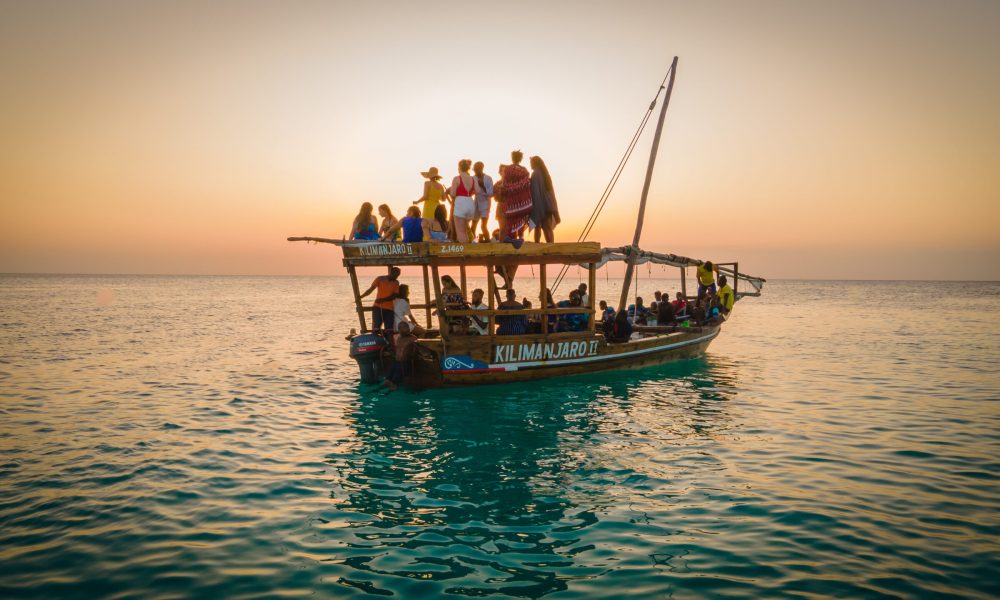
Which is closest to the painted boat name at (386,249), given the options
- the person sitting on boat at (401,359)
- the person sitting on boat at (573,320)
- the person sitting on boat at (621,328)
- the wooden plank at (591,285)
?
the person sitting on boat at (401,359)

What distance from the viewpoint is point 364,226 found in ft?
45.2

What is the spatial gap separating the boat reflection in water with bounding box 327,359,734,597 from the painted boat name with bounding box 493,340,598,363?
3.01ft

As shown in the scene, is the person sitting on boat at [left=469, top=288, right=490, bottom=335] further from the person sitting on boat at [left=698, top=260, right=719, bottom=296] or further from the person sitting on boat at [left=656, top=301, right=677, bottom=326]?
the person sitting on boat at [left=698, top=260, right=719, bottom=296]

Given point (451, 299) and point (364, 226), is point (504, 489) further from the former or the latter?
point (364, 226)

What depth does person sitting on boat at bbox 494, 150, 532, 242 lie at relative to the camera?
45.5 ft

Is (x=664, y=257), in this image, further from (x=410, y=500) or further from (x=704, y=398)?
(x=410, y=500)

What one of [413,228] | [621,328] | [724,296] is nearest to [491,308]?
[413,228]

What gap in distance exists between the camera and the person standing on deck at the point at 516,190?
13.9 metres

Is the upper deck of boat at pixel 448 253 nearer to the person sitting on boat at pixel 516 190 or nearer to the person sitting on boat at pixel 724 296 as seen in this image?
the person sitting on boat at pixel 516 190

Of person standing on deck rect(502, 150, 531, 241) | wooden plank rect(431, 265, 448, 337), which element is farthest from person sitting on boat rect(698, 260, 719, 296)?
wooden plank rect(431, 265, 448, 337)

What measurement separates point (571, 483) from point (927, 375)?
15901mm

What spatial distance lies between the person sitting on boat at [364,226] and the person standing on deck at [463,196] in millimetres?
1984

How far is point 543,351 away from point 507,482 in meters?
6.68

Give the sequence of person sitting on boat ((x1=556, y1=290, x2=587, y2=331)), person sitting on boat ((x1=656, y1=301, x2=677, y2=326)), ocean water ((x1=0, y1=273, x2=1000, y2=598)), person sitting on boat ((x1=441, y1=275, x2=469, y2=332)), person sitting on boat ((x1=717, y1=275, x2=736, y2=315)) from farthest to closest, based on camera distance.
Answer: person sitting on boat ((x1=717, y1=275, x2=736, y2=315)) → person sitting on boat ((x1=656, y1=301, x2=677, y2=326)) → person sitting on boat ((x1=556, y1=290, x2=587, y2=331)) → person sitting on boat ((x1=441, y1=275, x2=469, y2=332)) → ocean water ((x1=0, y1=273, x2=1000, y2=598))
